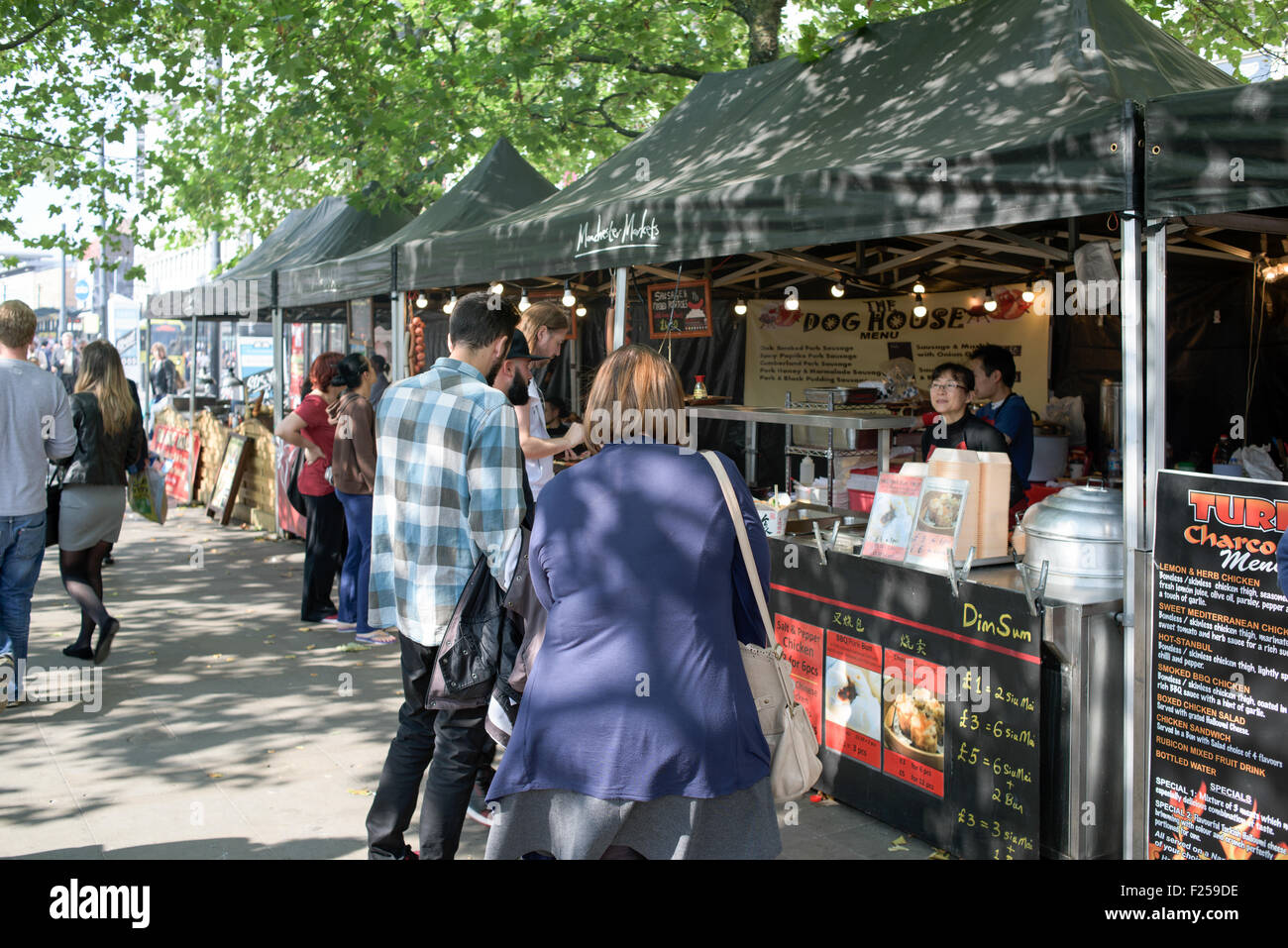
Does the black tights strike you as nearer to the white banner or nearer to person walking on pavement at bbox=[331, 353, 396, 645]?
person walking on pavement at bbox=[331, 353, 396, 645]

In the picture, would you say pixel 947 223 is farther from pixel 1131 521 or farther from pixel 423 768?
pixel 423 768

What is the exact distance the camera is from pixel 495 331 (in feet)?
12.2

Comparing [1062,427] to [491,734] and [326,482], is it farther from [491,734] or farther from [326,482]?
[491,734]

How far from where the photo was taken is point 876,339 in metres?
10.4

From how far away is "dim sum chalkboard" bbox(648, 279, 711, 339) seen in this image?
26.9 ft

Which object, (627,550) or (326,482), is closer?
(627,550)

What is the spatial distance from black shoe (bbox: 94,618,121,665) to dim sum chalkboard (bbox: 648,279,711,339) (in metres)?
4.25

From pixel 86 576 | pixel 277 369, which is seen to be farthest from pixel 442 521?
pixel 277 369

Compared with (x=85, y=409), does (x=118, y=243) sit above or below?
above

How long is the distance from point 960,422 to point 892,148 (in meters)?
1.42

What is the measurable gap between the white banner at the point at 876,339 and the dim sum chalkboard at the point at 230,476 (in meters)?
5.73

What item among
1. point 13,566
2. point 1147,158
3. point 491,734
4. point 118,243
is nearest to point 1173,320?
point 1147,158
